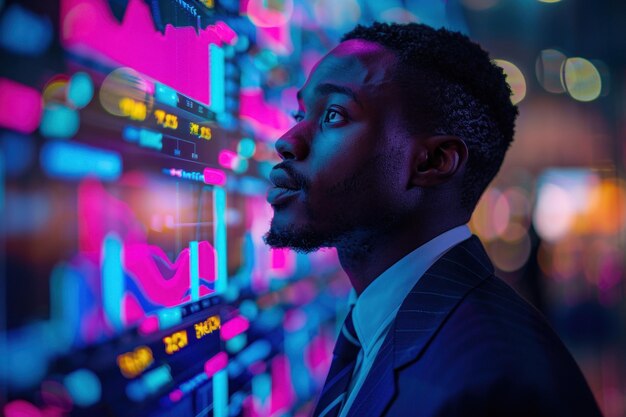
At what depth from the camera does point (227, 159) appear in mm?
1124

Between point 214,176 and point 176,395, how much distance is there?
415 millimetres

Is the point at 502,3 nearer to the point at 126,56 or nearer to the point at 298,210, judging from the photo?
the point at 298,210

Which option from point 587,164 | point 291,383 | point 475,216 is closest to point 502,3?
point 587,164

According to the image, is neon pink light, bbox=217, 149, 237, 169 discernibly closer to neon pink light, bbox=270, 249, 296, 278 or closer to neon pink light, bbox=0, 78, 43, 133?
neon pink light, bbox=270, 249, 296, 278

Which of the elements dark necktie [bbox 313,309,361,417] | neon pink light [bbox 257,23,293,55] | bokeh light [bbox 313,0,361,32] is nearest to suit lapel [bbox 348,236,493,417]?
dark necktie [bbox 313,309,361,417]

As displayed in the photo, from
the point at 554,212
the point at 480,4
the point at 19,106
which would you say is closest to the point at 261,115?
the point at 19,106

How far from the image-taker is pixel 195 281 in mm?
949

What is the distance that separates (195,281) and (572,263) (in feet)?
12.1

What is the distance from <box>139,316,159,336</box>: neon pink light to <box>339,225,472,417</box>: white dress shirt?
383mm

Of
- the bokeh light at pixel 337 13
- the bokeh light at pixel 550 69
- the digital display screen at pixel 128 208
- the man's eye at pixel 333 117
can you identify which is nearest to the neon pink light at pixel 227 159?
the digital display screen at pixel 128 208

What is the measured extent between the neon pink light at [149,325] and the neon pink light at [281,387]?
0.71 metres

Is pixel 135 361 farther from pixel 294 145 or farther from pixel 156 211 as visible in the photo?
pixel 294 145

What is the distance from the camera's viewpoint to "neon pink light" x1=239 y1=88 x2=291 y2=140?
1.24 m

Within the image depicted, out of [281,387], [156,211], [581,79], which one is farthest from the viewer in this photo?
[581,79]
